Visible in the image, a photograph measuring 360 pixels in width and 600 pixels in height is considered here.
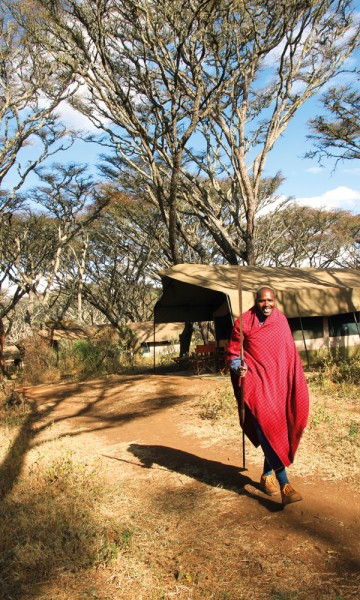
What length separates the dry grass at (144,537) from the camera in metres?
2.71

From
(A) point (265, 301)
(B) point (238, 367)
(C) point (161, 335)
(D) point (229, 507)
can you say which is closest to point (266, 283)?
(A) point (265, 301)

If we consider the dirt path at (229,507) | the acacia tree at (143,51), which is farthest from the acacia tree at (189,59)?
the dirt path at (229,507)

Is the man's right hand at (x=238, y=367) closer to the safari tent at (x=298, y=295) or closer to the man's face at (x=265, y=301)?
the man's face at (x=265, y=301)

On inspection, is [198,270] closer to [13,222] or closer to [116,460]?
[116,460]

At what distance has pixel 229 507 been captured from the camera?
3713 mm

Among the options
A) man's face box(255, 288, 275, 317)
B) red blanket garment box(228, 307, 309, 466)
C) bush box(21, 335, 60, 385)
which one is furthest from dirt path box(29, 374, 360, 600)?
bush box(21, 335, 60, 385)

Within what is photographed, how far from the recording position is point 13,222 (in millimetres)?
22438

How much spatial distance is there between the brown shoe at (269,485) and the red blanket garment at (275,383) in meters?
0.35

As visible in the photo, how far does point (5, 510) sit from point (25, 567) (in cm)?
97

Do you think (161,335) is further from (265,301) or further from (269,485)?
(265,301)

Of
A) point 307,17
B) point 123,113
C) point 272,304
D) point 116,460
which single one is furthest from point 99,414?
point 307,17

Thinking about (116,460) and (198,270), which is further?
(198,270)

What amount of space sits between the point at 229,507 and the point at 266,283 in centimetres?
880

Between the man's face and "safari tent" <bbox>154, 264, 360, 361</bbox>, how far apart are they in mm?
6619
